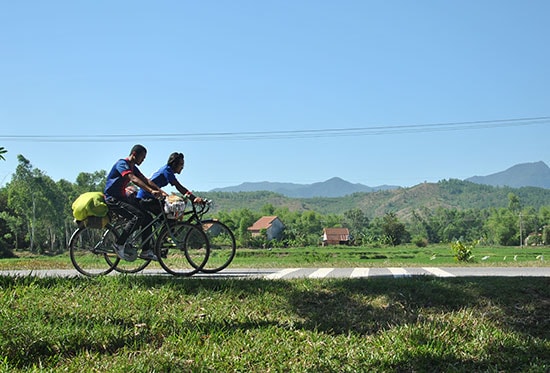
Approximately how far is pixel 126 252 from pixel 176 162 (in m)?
1.42

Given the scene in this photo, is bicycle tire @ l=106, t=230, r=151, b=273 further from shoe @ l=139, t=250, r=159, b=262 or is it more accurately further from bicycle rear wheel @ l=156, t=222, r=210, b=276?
bicycle rear wheel @ l=156, t=222, r=210, b=276

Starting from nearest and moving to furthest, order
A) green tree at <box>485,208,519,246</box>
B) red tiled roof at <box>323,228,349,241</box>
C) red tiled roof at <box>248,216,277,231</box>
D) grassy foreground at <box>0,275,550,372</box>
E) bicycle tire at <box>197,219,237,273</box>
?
grassy foreground at <box>0,275,550,372</box> → bicycle tire at <box>197,219,237,273</box> → red tiled roof at <box>323,228,349,241</box> → red tiled roof at <box>248,216,277,231</box> → green tree at <box>485,208,519,246</box>

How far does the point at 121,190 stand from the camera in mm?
7250

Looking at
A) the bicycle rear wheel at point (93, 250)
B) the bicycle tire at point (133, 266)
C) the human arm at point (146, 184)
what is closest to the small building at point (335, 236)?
the bicycle tire at point (133, 266)

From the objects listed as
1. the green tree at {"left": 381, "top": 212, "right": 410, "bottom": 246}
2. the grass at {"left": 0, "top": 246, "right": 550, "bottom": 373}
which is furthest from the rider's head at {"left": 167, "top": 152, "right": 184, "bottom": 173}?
the green tree at {"left": 381, "top": 212, "right": 410, "bottom": 246}

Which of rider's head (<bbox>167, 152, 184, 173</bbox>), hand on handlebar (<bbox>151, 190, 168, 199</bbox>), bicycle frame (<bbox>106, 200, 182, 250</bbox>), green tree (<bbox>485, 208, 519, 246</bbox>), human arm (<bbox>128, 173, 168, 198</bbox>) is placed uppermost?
rider's head (<bbox>167, 152, 184, 173</bbox>)

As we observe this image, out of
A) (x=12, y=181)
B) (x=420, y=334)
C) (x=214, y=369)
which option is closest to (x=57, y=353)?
(x=214, y=369)

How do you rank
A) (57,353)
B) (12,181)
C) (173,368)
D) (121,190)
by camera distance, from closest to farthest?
(173,368)
(57,353)
(121,190)
(12,181)

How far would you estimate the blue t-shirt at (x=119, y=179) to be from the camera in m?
7.16

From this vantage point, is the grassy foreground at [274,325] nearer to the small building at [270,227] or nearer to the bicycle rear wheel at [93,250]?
the bicycle rear wheel at [93,250]

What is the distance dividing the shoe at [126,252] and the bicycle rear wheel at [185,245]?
0.35 meters

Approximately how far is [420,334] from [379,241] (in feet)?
286

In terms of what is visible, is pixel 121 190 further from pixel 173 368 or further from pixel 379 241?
pixel 379 241

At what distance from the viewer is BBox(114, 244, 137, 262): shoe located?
7.30m
